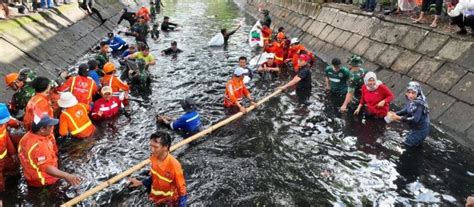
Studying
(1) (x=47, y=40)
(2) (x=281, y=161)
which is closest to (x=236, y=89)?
(2) (x=281, y=161)

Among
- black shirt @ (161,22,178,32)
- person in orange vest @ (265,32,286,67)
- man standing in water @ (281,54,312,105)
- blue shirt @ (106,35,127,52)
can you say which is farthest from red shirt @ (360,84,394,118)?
black shirt @ (161,22,178,32)

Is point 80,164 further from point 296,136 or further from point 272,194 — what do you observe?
point 296,136

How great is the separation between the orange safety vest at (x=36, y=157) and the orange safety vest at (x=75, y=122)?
6.43 feet

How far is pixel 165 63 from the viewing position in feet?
58.2

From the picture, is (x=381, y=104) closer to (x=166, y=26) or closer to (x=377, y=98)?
(x=377, y=98)

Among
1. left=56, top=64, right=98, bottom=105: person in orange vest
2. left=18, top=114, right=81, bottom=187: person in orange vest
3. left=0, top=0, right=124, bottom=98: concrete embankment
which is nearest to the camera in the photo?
left=18, top=114, right=81, bottom=187: person in orange vest

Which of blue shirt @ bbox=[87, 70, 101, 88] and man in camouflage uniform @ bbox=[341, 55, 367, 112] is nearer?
man in camouflage uniform @ bbox=[341, 55, 367, 112]

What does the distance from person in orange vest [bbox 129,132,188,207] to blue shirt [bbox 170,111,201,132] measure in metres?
3.69

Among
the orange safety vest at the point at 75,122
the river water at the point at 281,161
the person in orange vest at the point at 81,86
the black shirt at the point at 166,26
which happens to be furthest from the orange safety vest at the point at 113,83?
the black shirt at the point at 166,26

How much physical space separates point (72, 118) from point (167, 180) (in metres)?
4.19

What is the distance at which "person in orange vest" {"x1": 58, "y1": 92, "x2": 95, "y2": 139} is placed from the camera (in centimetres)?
845

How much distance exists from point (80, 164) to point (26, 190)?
1.34 m

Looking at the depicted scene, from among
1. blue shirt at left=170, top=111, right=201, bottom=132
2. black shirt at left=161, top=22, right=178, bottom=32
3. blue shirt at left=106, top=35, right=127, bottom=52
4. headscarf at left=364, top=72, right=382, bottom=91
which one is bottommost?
black shirt at left=161, top=22, right=178, bottom=32

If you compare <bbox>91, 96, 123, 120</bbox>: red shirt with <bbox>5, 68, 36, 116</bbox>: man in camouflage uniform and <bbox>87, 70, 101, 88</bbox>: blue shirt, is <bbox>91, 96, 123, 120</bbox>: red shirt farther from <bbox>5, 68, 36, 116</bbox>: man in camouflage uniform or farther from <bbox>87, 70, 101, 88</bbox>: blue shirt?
<bbox>5, 68, 36, 116</bbox>: man in camouflage uniform
